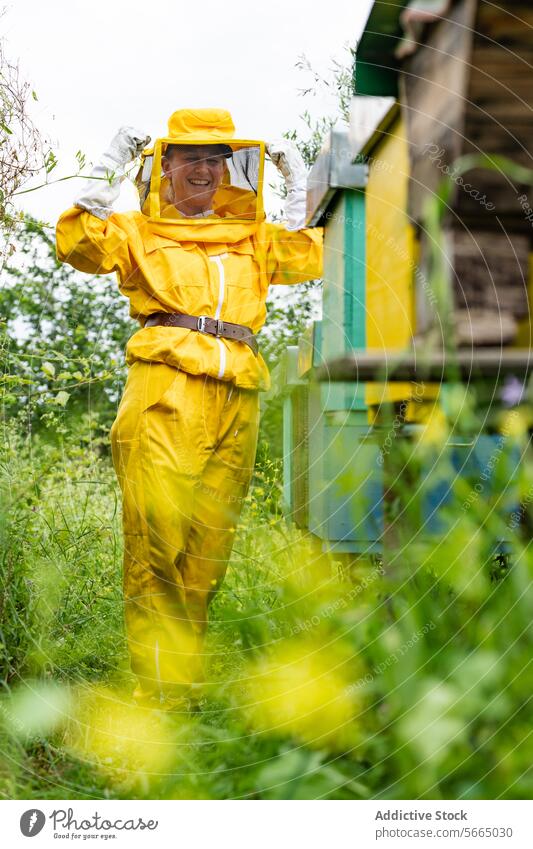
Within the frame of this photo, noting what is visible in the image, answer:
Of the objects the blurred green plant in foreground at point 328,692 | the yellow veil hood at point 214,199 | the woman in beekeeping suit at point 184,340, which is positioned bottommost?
the blurred green plant in foreground at point 328,692

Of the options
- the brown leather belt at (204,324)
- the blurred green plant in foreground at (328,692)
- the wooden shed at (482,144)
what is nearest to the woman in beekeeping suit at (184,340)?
the brown leather belt at (204,324)

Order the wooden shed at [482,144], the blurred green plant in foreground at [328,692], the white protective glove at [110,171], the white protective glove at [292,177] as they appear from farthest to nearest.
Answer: the white protective glove at [292,177], the white protective glove at [110,171], the wooden shed at [482,144], the blurred green plant in foreground at [328,692]

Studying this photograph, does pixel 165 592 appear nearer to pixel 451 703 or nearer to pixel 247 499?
pixel 247 499

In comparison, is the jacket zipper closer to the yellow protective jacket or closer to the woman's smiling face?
the yellow protective jacket

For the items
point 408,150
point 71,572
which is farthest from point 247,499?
point 408,150

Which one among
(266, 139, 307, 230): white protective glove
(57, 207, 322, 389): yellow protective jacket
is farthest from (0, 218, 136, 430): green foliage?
(266, 139, 307, 230): white protective glove

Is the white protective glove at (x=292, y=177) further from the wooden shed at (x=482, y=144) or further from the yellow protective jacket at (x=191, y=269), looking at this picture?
the wooden shed at (x=482, y=144)

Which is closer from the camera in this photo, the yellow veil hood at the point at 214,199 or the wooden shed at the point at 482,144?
the wooden shed at the point at 482,144

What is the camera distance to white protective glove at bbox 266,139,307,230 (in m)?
2.86

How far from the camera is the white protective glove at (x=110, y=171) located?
9.00ft

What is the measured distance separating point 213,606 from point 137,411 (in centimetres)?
91

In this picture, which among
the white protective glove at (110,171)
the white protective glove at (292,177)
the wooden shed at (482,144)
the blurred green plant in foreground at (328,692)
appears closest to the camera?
the blurred green plant in foreground at (328,692)

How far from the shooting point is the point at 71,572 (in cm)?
288

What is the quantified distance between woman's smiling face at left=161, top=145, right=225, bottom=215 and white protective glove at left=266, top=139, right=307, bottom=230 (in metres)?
0.18
